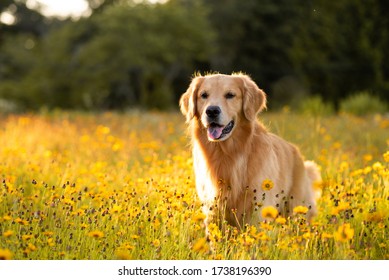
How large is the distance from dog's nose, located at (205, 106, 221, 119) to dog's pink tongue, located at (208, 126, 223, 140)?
0.12 metres

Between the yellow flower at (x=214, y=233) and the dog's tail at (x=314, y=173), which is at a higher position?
the dog's tail at (x=314, y=173)

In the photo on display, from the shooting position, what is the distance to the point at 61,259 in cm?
315

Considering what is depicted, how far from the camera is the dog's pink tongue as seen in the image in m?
3.90

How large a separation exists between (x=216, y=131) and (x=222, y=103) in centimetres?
21

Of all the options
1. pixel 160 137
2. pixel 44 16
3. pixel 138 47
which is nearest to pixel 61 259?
pixel 160 137

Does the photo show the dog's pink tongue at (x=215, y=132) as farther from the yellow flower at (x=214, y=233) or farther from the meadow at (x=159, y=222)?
the yellow flower at (x=214, y=233)

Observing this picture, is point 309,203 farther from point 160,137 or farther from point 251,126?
point 160,137

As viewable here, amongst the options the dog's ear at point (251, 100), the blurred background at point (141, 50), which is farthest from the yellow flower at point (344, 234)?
the blurred background at point (141, 50)

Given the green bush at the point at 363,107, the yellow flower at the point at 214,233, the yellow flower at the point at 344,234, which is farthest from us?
the green bush at the point at 363,107

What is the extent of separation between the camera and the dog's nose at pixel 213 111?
380 cm

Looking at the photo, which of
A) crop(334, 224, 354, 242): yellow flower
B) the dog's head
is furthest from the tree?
crop(334, 224, 354, 242): yellow flower

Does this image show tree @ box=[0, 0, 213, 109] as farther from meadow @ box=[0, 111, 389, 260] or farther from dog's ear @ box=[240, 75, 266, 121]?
dog's ear @ box=[240, 75, 266, 121]

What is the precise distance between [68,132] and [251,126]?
5.47 m

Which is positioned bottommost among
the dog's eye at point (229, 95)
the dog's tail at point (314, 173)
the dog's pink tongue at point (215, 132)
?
the dog's tail at point (314, 173)
